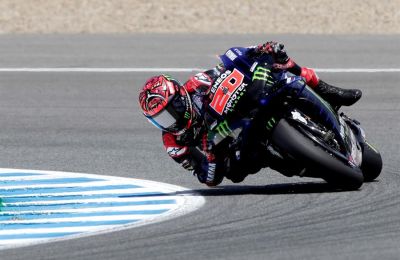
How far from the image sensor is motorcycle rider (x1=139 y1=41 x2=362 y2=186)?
10.4 m

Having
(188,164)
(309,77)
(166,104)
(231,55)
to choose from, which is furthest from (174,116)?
(309,77)

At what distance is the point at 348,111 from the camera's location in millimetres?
15367

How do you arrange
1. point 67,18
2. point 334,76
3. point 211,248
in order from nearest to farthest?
point 211,248, point 334,76, point 67,18

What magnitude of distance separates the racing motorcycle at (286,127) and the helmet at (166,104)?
0.88 feet

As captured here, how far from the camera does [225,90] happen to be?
10.5 m

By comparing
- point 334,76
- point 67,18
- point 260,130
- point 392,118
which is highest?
point 260,130

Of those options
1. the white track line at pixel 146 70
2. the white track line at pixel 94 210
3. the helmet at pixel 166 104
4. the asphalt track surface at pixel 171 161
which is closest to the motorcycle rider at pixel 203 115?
the helmet at pixel 166 104

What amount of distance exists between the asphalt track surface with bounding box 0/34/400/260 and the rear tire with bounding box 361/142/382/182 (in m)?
0.11

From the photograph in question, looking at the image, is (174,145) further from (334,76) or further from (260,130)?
(334,76)

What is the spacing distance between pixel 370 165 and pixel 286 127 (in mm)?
1134

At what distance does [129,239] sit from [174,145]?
1937mm

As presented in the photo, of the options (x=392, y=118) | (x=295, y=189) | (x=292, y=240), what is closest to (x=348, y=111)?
(x=392, y=118)

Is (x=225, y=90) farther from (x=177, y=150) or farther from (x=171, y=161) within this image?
(x=171, y=161)

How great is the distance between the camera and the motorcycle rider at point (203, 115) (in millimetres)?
10352
